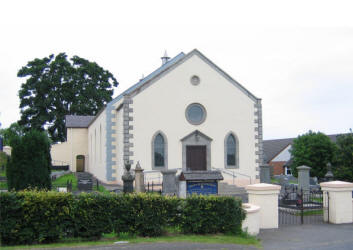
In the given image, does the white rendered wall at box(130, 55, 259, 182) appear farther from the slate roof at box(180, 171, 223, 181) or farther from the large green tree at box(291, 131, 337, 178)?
the large green tree at box(291, 131, 337, 178)

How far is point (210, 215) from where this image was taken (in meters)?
11.0

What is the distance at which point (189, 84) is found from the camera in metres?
25.4

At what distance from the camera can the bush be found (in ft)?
35.8

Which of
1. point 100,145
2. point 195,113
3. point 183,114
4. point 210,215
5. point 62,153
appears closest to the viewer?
point 210,215

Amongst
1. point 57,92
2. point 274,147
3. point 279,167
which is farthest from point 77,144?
point 274,147

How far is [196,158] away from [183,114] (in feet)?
9.31

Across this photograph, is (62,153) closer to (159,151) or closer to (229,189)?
(159,151)

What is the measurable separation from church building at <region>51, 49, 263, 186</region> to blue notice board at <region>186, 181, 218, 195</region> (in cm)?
801

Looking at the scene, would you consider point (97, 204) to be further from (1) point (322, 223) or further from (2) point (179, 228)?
(1) point (322, 223)

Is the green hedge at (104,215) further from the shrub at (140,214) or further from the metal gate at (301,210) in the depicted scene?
the metal gate at (301,210)

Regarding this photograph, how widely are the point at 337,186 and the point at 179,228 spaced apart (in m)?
6.45

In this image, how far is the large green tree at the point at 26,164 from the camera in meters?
14.6

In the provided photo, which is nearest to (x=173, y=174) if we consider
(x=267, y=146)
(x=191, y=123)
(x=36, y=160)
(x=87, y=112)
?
(x=36, y=160)

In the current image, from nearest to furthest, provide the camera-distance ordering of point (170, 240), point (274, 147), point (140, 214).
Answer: point (170, 240) → point (140, 214) → point (274, 147)
